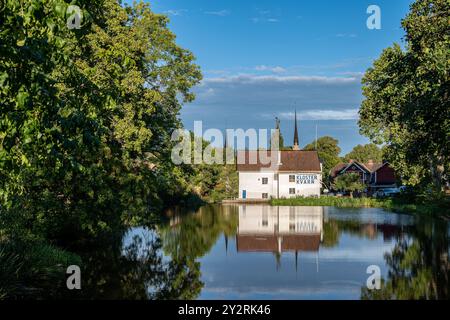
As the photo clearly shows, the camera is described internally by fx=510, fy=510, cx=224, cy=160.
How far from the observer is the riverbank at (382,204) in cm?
4297

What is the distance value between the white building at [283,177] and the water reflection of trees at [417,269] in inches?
1927

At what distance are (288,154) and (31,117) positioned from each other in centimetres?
7479

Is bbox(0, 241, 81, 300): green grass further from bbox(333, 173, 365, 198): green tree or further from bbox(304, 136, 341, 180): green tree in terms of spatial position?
bbox(304, 136, 341, 180): green tree

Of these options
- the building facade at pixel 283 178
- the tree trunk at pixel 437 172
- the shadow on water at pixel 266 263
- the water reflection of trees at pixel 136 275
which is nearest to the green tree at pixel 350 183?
the building facade at pixel 283 178

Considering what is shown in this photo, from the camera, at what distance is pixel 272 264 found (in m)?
19.8

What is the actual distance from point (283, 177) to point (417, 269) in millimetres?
60820

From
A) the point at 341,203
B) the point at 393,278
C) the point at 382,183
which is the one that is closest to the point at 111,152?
the point at 393,278

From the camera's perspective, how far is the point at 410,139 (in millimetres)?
42406

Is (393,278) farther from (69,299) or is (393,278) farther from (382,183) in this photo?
(382,183)

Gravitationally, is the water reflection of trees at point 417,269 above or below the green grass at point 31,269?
below

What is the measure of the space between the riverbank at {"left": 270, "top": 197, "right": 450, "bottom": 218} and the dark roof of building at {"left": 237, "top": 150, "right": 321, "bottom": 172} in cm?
1232

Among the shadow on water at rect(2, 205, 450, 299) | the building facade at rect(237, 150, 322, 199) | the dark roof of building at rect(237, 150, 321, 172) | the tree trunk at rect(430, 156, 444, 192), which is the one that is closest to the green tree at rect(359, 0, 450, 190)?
the tree trunk at rect(430, 156, 444, 192)

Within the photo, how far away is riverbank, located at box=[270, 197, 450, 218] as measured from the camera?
141 ft

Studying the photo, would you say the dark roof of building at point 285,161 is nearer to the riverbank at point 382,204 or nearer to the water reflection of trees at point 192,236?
the riverbank at point 382,204
